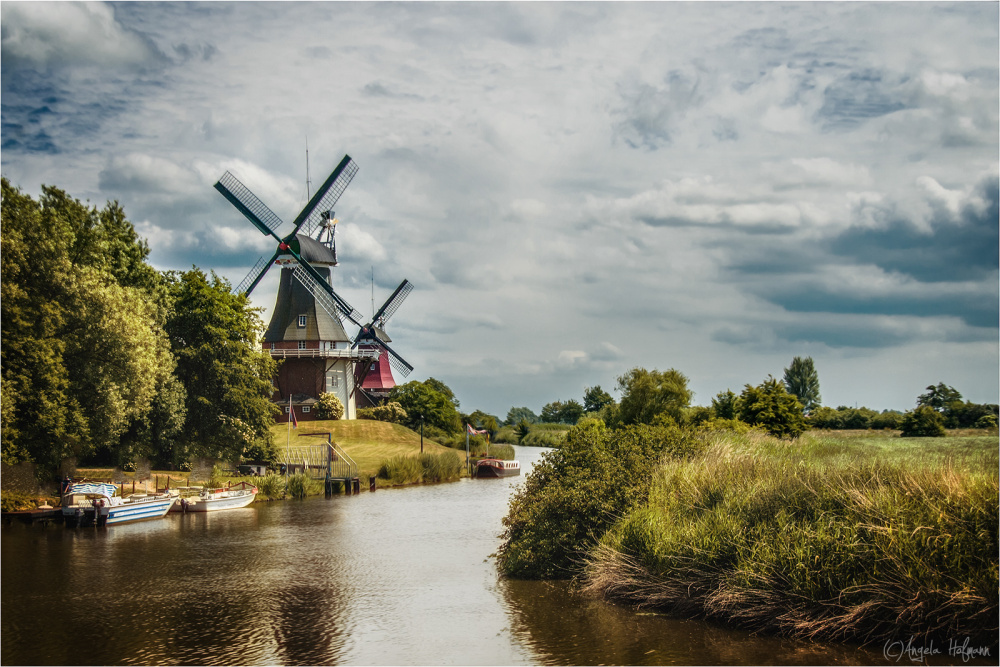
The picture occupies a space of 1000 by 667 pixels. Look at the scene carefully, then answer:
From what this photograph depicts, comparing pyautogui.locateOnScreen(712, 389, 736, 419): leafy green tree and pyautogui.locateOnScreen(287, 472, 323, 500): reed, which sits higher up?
pyautogui.locateOnScreen(712, 389, 736, 419): leafy green tree

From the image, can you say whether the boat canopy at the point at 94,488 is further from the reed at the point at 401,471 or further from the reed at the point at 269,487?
the reed at the point at 401,471

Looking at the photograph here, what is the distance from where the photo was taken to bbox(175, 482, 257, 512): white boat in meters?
38.1

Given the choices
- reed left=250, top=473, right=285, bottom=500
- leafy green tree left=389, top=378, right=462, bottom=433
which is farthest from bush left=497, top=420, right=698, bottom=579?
leafy green tree left=389, top=378, right=462, bottom=433

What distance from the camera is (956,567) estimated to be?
42.3ft

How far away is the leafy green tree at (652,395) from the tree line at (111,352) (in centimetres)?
2258

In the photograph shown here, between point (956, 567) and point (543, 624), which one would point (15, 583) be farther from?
point (956, 567)

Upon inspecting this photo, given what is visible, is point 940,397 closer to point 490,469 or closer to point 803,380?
point 490,469

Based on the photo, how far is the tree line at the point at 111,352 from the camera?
32594mm

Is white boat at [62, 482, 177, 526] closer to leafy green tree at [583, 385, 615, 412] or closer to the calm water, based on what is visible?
the calm water

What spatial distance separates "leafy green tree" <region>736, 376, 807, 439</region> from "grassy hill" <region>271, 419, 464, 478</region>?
29.5m

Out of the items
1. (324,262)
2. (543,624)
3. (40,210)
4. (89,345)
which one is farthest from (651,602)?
(324,262)

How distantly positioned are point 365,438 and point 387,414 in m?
9.09

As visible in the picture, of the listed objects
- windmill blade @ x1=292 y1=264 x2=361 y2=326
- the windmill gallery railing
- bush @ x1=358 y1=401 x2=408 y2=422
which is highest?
windmill blade @ x1=292 y1=264 x2=361 y2=326

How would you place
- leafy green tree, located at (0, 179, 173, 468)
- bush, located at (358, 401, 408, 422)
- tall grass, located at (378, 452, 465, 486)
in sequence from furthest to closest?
1. bush, located at (358, 401, 408, 422)
2. tall grass, located at (378, 452, 465, 486)
3. leafy green tree, located at (0, 179, 173, 468)
